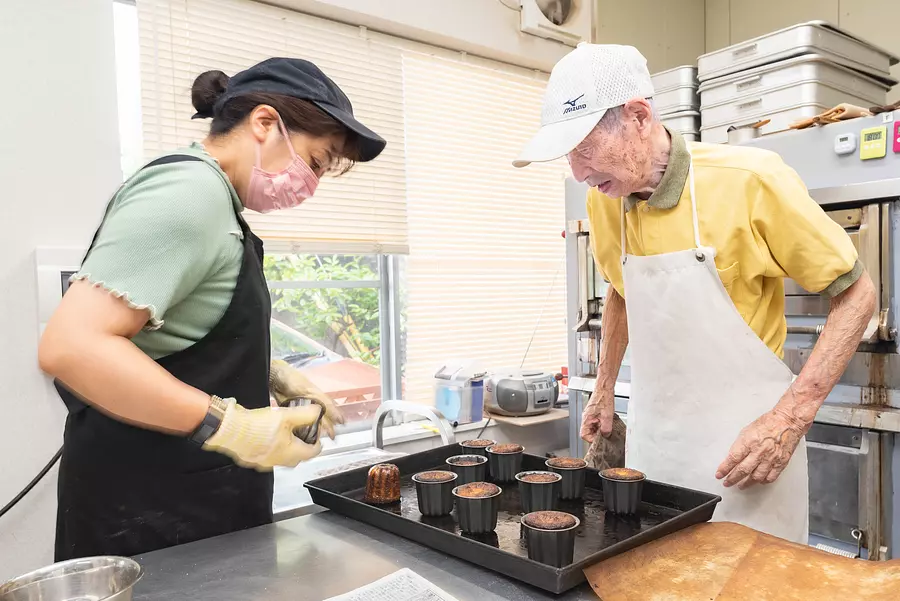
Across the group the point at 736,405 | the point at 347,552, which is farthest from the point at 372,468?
the point at 736,405

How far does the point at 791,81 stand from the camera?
8.27 feet

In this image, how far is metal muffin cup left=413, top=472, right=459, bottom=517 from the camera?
114 centimetres

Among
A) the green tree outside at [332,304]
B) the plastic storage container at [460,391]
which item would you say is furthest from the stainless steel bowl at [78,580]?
the plastic storage container at [460,391]

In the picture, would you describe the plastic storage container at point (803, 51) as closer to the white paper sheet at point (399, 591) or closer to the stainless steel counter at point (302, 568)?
the stainless steel counter at point (302, 568)

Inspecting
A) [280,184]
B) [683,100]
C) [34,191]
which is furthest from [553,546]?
[683,100]

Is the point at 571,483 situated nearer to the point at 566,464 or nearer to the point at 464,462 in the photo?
the point at 566,464

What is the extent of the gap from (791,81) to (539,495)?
7.25 ft

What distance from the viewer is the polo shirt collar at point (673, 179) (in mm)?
1438

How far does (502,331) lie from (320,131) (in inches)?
87.9

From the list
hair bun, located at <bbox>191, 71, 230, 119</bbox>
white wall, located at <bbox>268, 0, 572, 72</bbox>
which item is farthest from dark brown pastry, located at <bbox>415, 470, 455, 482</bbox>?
white wall, located at <bbox>268, 0, 572, 72</bbox>

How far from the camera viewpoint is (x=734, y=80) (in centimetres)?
268

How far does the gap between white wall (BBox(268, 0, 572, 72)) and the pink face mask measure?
62.3 inches

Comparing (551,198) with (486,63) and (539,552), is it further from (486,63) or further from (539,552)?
(539,552)

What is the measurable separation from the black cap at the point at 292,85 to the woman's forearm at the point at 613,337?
0.92 metres
